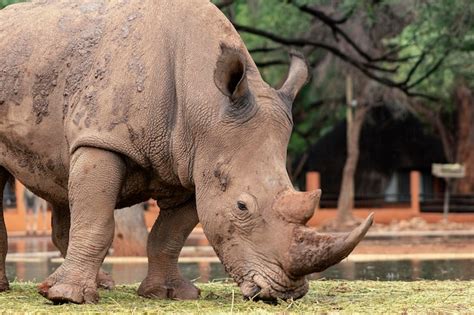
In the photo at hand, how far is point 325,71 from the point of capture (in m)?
35.9

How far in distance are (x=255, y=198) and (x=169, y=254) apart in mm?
1903

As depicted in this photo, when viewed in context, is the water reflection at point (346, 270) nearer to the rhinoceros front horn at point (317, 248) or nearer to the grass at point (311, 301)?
the grass at point (311, 301)

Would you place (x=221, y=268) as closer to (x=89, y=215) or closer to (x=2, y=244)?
(x=2, y=244)

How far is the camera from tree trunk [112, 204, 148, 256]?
63.0 feet

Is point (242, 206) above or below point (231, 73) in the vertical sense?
below

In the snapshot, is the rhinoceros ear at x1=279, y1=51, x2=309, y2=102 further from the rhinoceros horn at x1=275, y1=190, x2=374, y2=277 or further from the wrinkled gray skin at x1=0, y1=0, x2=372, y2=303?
the rhinoceros horn at x1=275, y1=190, x2=374, y2=277

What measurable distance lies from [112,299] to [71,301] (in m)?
0.52

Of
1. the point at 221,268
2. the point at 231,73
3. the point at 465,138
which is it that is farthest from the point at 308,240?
the point at 465,138

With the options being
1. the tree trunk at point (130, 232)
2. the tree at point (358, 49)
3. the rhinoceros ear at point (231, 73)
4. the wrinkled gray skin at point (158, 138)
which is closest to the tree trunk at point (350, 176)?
the tree at point (358, 49)

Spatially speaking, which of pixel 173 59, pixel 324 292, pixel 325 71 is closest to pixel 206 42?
pixel 173 59

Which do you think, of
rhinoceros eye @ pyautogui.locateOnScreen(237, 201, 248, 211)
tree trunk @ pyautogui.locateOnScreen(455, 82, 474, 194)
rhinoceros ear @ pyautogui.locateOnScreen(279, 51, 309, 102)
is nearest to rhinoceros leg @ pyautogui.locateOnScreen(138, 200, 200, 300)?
rhinoceros ear @ pyautogui.locateOnScreen(279, 51, 309, 102)

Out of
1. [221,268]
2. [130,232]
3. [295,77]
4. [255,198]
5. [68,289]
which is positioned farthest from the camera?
[130,232]

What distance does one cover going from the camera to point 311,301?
28.5ft

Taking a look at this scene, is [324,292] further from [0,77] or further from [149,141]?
[0,77]
